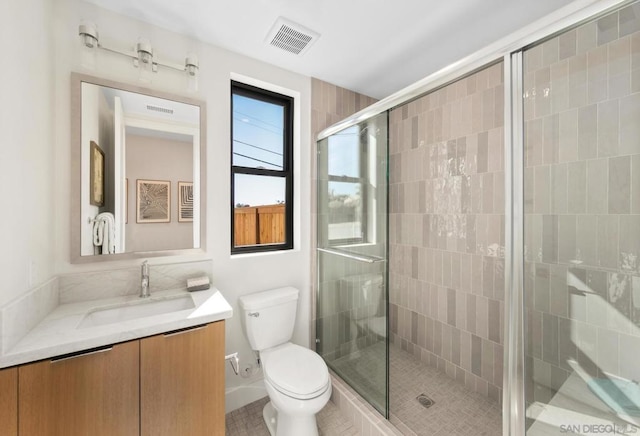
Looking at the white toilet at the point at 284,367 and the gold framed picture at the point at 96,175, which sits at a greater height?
the gold framed picture at the point at 96,175

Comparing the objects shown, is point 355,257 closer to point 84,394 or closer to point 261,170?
point 261,170

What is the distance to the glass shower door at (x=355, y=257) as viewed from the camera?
5.32 ft

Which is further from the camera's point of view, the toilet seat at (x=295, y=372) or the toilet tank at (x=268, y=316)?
the toilet tank at (x=268, y=316)

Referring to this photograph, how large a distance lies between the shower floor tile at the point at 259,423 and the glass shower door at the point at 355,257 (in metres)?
0.21

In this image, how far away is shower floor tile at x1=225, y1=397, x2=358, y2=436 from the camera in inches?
62.9

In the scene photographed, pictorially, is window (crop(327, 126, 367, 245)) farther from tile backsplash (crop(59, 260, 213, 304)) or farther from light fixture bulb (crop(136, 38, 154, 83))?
light fixture bulb (crop(136, 38, 154, 83))

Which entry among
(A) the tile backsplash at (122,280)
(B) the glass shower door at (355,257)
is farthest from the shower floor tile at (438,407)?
(A) the tile backsplash at (122,280)

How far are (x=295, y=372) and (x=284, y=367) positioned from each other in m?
0.08

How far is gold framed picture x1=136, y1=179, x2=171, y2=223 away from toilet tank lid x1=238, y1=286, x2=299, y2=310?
2.36ft

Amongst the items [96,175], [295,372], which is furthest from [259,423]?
[96,175]

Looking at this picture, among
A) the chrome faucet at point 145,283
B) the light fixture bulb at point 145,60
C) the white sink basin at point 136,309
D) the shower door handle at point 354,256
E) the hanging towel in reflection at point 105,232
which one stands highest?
the light fixture bulb at point 145,60

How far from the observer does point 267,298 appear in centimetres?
177

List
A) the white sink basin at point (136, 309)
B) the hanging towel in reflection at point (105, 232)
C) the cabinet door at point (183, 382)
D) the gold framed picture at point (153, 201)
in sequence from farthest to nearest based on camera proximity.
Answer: the gold framed picture at point (153, 201)
the hanging towel in reflection at point (105, 232)
the white sink basin at point (136, 309)
the cabinet door at point (183, 382)

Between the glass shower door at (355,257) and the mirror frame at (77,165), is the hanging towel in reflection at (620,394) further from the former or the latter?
the mirror frame at (77,165)
